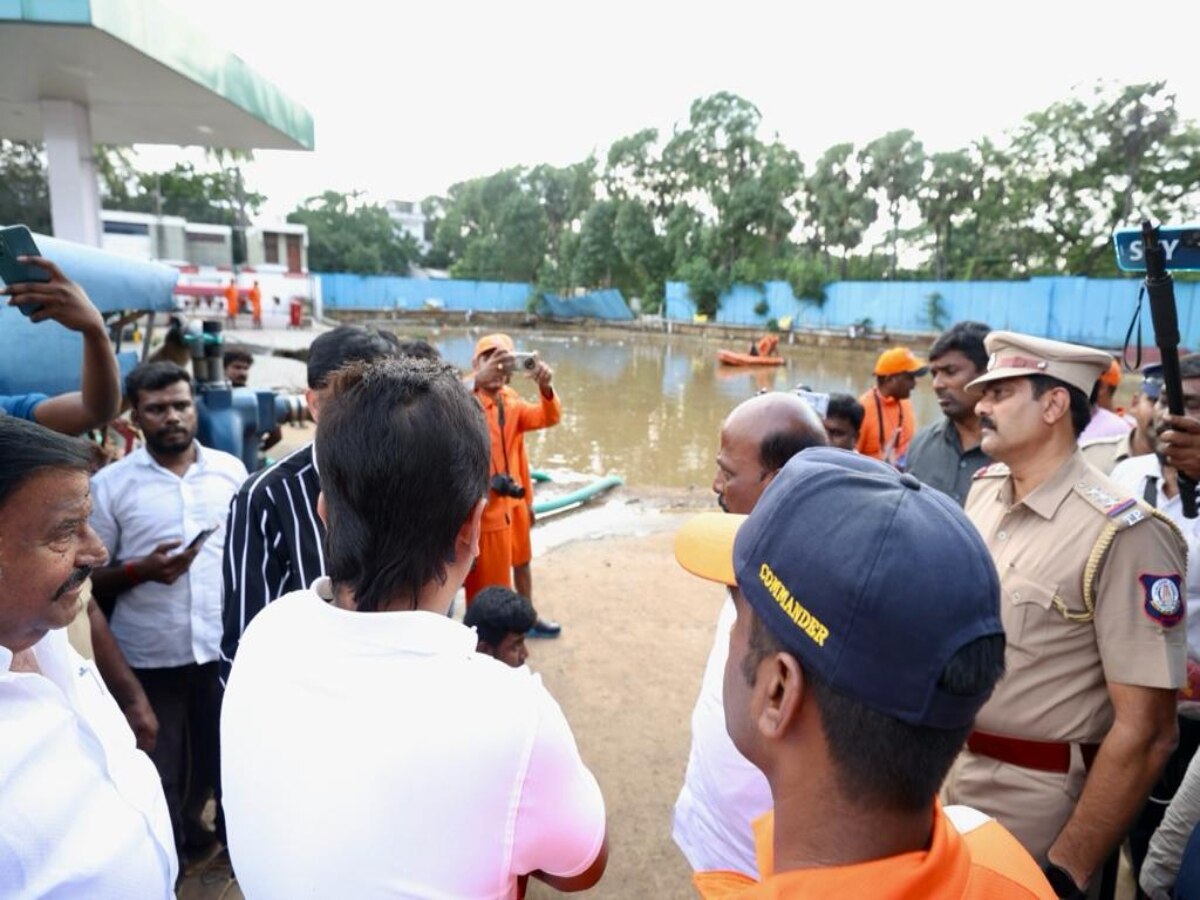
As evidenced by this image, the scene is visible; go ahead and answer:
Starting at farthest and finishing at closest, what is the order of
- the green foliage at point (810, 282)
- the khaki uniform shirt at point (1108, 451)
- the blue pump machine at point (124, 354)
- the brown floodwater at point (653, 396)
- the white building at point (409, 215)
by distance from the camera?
1. the white building at point (409, 215)
2. the green foliage at point (810, 282)
3. the brown floodwater at point (653, 396)
4. the khaki uniform shirt at point (1108, 451)
5. the blue pump machine at point (124, 354)

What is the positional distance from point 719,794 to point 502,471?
→ 3.03m

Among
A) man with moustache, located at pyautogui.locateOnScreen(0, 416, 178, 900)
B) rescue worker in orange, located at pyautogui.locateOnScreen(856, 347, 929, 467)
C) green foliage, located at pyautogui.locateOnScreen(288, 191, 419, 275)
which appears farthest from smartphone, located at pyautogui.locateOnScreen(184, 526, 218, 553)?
green foliage, located at pyautogui.locateOnScreen(288, 191, 419, 275)

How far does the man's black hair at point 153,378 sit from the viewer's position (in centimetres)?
283

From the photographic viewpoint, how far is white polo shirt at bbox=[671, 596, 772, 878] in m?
1.65

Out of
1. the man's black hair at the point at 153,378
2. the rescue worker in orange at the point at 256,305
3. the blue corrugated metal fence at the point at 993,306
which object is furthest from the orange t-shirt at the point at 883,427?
the rescue worker in orange at the point at 256,305

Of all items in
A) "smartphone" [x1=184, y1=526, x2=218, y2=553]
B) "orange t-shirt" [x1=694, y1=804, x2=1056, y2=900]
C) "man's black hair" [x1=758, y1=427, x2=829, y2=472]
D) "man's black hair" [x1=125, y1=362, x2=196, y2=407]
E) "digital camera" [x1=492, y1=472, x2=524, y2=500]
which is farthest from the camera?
"digital camera" [x1=492, y1=472, x2=524, y2=500]

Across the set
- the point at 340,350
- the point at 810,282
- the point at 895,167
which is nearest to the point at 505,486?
the point at 340,350

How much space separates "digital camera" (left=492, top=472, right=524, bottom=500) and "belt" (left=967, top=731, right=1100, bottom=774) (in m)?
2.84

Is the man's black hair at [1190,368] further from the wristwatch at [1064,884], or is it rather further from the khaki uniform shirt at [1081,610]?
the wristwatch at [1064,884]

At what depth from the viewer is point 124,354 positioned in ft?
15.4

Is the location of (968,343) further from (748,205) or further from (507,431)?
(748,205)

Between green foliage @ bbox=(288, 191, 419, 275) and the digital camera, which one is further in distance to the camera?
green foliage @ bbox=(288, 191, 419, 275)

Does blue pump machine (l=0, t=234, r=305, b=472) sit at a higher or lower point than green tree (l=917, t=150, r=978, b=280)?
lower

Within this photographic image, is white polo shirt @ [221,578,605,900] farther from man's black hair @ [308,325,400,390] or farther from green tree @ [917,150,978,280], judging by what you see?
green tree @ [917,150,978,280]
